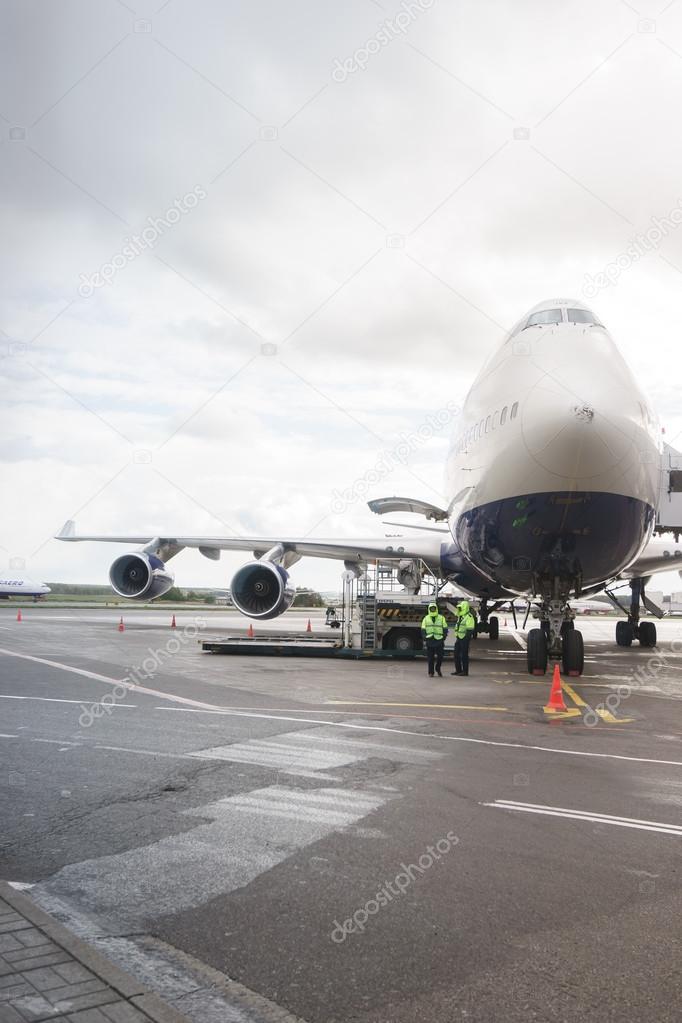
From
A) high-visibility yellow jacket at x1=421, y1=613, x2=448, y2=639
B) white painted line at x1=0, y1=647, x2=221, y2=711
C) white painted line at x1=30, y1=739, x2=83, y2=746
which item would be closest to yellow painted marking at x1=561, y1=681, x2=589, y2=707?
high-visibility yellow jacket at x1=421, y1=613, x2=448, y2=639

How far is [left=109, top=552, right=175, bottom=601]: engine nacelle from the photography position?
971 inches

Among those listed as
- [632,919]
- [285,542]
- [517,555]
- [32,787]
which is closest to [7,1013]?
[632,919]

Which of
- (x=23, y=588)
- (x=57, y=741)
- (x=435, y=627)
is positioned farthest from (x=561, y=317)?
(x=23, y=588)

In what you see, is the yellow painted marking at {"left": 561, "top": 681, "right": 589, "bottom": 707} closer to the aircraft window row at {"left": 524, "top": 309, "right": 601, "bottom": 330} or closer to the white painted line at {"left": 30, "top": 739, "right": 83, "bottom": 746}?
the aircraft window row at {"left": 524, "top": 309, "right": 601, "bottom": 330}

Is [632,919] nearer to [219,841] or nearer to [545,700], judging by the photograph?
[219,841]

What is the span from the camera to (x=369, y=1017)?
3.10 meters

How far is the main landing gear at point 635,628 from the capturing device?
25.8m

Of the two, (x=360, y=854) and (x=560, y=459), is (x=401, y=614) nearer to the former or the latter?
(x=560, y=459)

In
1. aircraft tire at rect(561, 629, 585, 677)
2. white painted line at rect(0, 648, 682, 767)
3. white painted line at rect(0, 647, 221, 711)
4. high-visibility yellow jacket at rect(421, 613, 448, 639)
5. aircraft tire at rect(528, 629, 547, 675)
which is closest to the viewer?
white painted line at rect(0, 648, 682, 767)

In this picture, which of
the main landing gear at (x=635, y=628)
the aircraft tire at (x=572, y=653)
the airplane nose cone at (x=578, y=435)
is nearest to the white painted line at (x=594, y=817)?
the airplane nose cone at (x=578, y=435)

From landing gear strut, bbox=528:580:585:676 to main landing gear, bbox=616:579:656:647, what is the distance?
1024 centimetres

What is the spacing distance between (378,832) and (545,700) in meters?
7.97

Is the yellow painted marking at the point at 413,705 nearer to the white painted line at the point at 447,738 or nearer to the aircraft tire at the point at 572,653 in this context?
the white painted line at the point at 447,738

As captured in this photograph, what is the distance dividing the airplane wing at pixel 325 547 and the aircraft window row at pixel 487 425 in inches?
244
